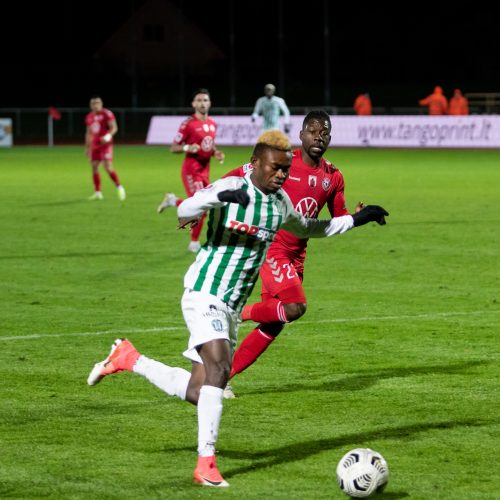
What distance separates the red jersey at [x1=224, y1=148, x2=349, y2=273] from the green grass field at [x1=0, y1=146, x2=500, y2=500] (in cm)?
94

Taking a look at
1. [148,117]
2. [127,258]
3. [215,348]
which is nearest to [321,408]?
[215,348]

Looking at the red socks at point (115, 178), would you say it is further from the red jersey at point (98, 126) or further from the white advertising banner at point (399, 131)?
the white advertising banner at point (399, 131)

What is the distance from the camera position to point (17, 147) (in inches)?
1976

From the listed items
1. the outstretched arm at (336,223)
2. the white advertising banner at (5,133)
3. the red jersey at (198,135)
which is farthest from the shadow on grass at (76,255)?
the white advertising banner at (5,133)

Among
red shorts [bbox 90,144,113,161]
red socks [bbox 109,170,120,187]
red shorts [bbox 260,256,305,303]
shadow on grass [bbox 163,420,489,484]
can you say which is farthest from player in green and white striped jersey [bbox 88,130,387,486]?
red shorts [bbox 90,144,113,161]

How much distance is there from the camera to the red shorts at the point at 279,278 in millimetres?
8898

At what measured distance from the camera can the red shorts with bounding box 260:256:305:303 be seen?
890 centimetres

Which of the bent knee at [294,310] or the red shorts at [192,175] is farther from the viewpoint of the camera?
the red shorts at [192,175]

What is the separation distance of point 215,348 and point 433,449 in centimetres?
150

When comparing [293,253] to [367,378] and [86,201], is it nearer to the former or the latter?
[367,378]

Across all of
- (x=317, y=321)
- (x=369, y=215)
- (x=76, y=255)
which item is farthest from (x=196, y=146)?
(x=369, y=215)

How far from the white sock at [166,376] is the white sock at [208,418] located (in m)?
0.45

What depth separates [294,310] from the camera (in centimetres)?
873

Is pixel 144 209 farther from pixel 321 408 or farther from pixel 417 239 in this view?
pixel 321 408
